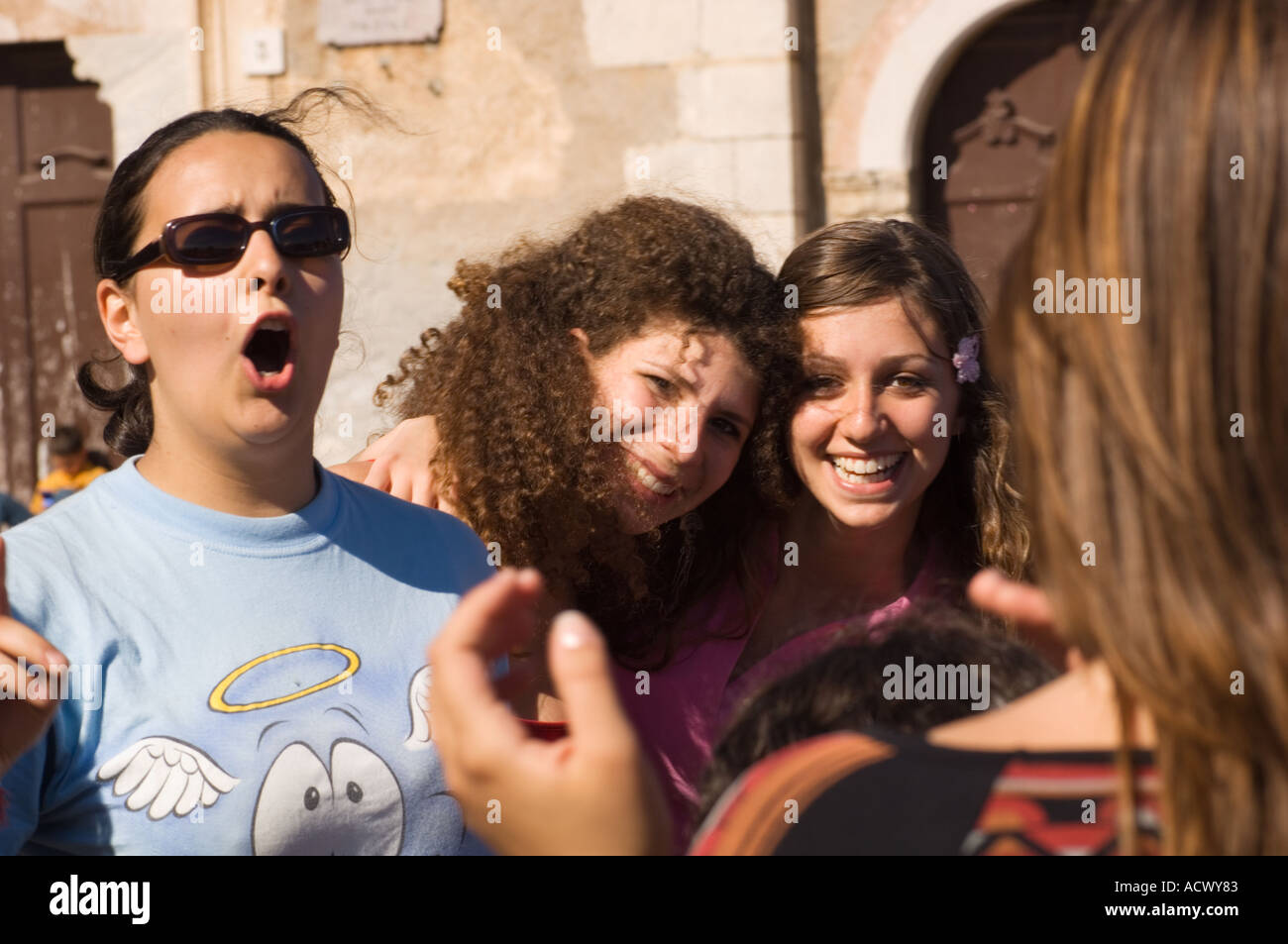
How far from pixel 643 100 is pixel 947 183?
1.49m

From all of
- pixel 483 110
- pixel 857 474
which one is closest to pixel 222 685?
pixel 857 474

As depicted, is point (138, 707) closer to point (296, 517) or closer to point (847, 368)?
point (296, 517)

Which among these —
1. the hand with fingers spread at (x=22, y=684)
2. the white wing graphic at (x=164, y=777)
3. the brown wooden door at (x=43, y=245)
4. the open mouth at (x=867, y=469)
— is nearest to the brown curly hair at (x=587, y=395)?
the open mouth at (x=867, y=469)

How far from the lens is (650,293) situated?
2.51 m

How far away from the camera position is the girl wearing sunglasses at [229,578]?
1.57m

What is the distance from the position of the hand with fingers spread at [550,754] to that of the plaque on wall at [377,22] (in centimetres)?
557

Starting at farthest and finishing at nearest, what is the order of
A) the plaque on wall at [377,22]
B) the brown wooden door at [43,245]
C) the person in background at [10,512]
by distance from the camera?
the brown wooden door at [43,245] → the person in background at [10,512] → the plaque on wall at [377,22]

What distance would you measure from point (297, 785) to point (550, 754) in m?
0.87

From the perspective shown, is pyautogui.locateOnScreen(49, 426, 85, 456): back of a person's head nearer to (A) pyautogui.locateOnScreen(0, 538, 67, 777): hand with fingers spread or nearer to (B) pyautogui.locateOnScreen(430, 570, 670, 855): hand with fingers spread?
(A) pyautogui.locateOnScreen(0, 538, 67, 777): hand with fingers spread

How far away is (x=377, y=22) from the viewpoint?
6047 millimetres

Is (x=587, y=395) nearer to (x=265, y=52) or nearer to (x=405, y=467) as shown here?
(x=405, y=467)


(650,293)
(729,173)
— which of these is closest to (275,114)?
(650,293)

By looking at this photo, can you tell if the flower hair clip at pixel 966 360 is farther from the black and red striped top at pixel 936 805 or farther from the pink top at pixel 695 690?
the black and red striped top at pixel 936 805

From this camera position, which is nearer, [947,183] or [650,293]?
[650,293]
